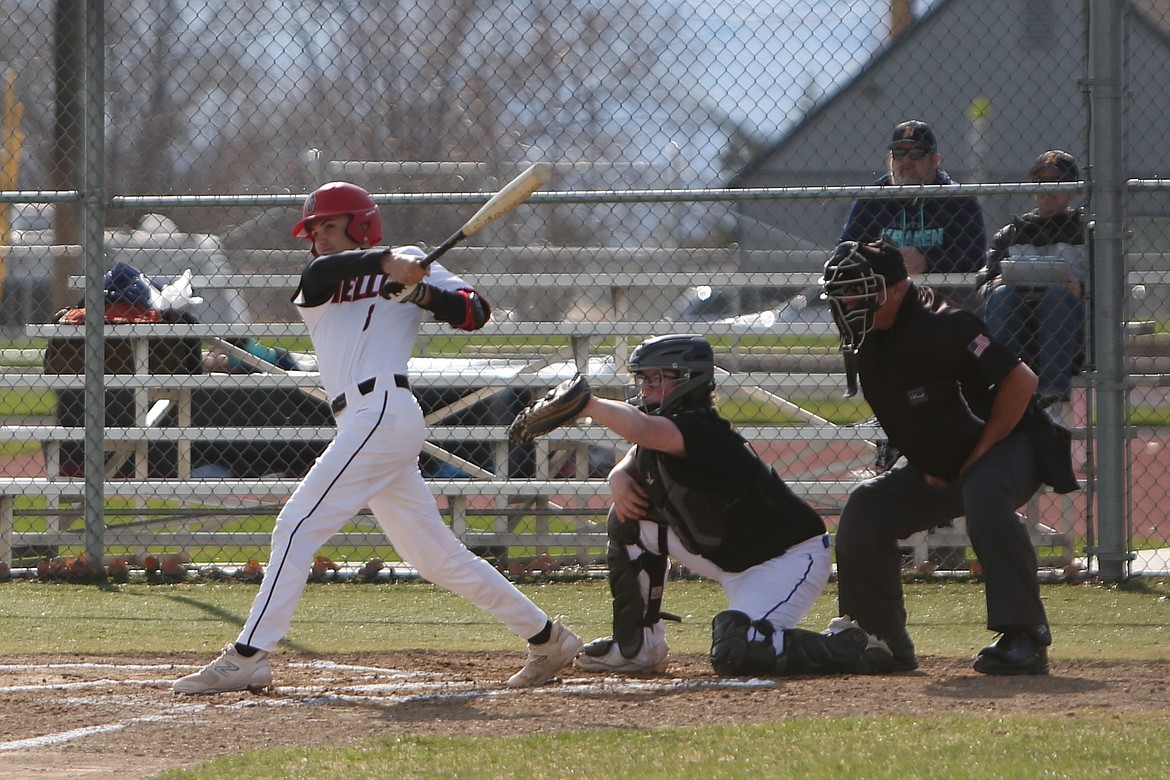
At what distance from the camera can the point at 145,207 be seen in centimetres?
724

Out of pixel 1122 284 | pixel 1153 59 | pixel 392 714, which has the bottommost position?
Result: pixel 392 714

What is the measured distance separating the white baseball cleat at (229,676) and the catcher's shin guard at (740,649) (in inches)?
55.3

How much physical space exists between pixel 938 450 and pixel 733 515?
27.8 inches

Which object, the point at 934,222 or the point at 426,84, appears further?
the point at 426,84

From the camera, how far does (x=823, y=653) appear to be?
4684 millimetres

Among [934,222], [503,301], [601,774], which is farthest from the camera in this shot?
[503,301]

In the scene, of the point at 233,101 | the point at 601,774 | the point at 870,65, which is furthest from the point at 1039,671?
the point at 233,101

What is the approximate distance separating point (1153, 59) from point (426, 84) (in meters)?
5.13

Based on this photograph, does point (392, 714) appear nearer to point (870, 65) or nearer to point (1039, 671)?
point (1039, 671)

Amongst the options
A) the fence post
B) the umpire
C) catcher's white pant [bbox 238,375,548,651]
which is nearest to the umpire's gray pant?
the umpire

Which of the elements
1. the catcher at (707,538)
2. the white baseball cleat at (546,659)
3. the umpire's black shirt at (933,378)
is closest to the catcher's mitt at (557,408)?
the catcher at (707,538)

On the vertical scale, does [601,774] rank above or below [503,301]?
below

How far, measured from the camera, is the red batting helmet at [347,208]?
4.79 m

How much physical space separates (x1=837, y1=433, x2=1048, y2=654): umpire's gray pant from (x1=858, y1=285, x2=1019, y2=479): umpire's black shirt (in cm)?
12
